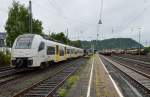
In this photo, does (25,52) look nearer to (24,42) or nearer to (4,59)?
(24,42)

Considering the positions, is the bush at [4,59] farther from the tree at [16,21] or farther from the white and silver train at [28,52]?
the tree at [16,21]

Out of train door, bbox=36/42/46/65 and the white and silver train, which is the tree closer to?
train door, bbox=36/42/46/65

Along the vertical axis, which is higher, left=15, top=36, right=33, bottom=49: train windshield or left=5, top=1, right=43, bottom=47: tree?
left=5, top=1, right=43, bottom=47: tree

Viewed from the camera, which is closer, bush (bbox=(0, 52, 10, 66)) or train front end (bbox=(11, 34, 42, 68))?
train front end (bbox=(11, 34, 42, 68))

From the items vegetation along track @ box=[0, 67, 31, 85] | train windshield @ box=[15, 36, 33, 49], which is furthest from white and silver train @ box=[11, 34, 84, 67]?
vegetation along track @ box=[0, 67, 31, 85]

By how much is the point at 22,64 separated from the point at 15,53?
51.4 inches

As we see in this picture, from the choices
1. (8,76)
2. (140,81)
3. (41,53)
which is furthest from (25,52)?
(140,81)

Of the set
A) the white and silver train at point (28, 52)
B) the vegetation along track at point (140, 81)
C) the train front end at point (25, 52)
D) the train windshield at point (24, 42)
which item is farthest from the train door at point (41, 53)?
the vegetation along track at point (140, 81)

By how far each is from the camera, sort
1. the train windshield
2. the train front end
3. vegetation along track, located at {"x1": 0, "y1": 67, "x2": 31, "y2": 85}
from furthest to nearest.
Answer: the train windshield < the train front end < vegetation along track, located at {"x1": 0, "y1": 67, "x2": 31, "y2": 85}

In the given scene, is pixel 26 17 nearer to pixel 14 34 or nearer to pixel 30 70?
pixel 14 34

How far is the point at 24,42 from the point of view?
25750mm

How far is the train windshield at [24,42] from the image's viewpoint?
83.4 feet

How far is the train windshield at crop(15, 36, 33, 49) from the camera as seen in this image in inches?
1001

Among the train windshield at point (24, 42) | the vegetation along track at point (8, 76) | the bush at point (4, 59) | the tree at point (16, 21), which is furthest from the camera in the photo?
the tree at point (16, 21)
